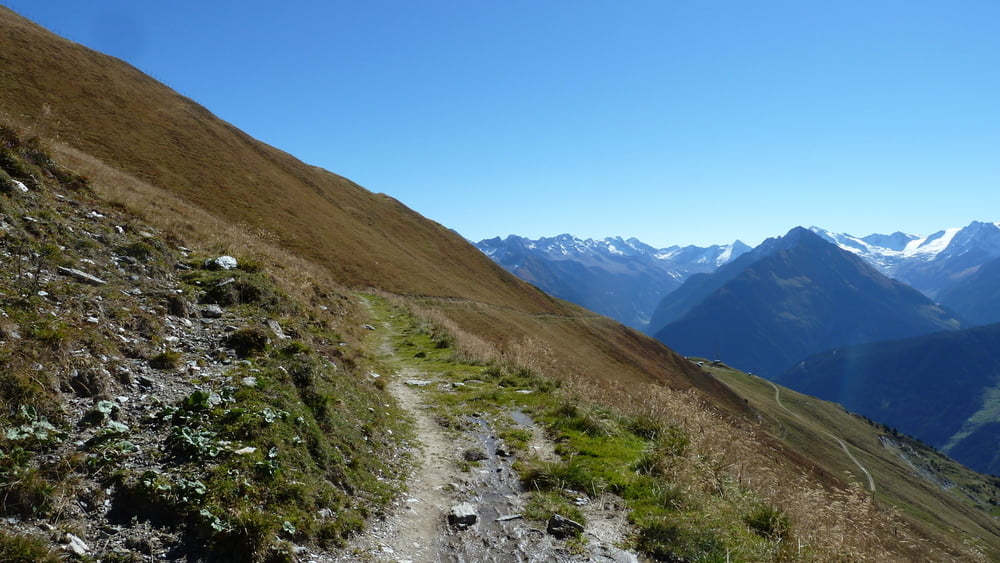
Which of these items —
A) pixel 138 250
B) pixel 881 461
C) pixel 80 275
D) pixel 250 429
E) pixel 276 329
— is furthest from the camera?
pixel 881 461

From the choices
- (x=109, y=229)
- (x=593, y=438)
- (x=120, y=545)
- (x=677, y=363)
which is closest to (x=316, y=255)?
(x=109, y=229)

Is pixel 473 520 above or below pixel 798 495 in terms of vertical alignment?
below

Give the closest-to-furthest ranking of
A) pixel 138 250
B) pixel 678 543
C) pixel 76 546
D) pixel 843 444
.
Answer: pixel 76 546
pixel 678 543
pixel 138 250
pixel 843 444

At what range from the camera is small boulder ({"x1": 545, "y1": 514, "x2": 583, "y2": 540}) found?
8.40 m

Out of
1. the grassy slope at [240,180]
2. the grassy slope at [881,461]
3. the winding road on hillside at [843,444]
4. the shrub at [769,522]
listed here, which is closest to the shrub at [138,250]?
the shrub at [769,522]

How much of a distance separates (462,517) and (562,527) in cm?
180

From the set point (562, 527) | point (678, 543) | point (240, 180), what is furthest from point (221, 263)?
point (240, 180)

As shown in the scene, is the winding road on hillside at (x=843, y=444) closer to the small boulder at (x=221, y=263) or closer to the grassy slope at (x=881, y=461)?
the grassy slope at (x=881, y=461)

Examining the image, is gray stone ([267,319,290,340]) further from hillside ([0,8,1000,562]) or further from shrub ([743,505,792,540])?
shrub ([743,505,792,540])

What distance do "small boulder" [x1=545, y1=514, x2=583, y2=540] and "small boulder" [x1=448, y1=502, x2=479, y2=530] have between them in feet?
4.45

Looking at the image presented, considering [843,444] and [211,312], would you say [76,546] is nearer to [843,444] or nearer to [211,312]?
[211,312]

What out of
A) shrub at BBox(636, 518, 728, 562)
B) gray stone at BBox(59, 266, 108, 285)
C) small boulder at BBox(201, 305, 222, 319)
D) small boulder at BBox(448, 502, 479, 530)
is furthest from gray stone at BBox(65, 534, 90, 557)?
shrub at BBox(636, 518, 728, 562)

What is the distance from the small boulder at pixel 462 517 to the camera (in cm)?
862

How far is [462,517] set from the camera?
873 centimetres
